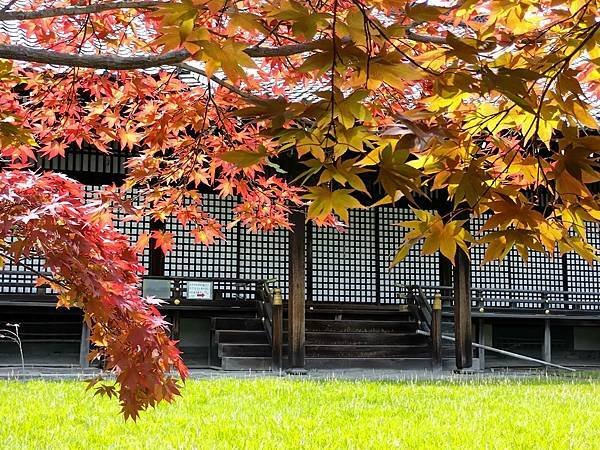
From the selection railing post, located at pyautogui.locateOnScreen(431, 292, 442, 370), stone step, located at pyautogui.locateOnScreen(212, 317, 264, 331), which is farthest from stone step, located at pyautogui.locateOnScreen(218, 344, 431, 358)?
stone step, located at pyautogui.locateOnScreen(212, 317, 264, 331)

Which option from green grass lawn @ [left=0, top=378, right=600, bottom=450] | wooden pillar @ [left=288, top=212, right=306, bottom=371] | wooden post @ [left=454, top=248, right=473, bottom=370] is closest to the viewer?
green grass lawn @ [left=0, top=378, right=600, bottom=450]

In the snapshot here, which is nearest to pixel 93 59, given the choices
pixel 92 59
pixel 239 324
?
pixel 92 59

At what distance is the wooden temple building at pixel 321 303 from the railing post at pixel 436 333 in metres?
0.03

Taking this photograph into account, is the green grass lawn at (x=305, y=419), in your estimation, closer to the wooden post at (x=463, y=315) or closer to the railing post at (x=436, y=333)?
the wooden post at (x=463, y=315)

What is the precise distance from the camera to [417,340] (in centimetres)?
1102

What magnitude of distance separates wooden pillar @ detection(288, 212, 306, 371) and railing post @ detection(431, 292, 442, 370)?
2181 millimetres

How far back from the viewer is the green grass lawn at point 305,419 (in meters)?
4.20

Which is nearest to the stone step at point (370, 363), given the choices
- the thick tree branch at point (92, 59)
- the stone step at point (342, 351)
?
the stone step at point (342, 351)

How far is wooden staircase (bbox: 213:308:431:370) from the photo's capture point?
32.1 ft

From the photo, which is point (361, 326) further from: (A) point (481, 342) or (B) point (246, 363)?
(A) point (481, 342)

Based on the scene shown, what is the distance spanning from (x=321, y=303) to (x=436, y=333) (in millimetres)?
2504

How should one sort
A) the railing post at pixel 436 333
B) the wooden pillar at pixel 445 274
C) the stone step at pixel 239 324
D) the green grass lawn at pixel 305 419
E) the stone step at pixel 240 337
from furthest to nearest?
the wooden pillar at pixel 445 274, the stone step at pixel 239 324, the railing post at pixel 436 333, the stone step at pixel 240 337, the green grass lawn at pixel 305 419

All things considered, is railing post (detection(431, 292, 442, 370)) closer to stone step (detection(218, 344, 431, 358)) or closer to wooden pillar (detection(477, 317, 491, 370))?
stone step (detection(218, 344, 431, 358))

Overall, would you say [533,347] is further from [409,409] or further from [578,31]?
[578,31]
